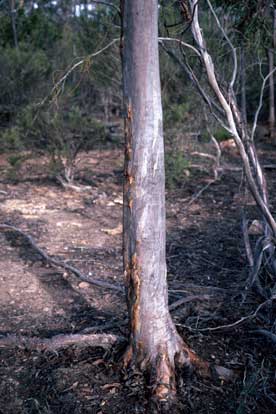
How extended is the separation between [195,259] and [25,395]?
2706mm

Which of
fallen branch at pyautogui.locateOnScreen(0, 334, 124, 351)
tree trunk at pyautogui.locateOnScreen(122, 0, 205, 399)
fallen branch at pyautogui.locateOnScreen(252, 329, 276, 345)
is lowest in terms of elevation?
fallen branch at pyautogui.locateOnScreen(252, 329, 276, 345)

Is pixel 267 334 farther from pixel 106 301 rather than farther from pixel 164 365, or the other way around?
pixel 106 301

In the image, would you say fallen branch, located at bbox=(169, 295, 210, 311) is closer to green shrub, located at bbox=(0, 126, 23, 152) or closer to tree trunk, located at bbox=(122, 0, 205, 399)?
tree trunk, located at bbox=(122, 0, 205, 399)

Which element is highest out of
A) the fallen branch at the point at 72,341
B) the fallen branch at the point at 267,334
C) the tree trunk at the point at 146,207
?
the tree trunk at the point at 146,207


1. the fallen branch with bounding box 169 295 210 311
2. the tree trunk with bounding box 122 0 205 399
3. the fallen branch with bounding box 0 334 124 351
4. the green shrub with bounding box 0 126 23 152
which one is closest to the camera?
the tree trunk with bounding box 122 0 205 399

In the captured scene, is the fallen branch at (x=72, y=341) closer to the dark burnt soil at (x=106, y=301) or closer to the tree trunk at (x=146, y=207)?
the dark burnt soil at (x=106, y=301)

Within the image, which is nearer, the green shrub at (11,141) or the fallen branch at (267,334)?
the fallen branch at (267,334)

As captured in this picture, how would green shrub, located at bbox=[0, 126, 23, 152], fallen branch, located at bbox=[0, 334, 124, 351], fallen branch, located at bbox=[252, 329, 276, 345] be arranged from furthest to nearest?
1. green shrub, located at bbox=[0, 126, 23, 152]
2. fallen branch, located at bbox=[252, 329, 276, 345]
3. fallen branch, located at bbox=[0, 334, 124, 351]

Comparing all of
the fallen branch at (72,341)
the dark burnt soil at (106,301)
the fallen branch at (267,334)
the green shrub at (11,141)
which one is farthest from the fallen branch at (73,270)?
the green shrub at (11,141)

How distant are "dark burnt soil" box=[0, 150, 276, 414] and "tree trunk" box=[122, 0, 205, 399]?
6.7 inches

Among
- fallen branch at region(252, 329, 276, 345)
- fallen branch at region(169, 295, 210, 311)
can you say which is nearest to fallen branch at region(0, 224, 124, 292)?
fallen branch at region(169, 295, 210, 311)

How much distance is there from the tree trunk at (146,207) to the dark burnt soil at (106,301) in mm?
170

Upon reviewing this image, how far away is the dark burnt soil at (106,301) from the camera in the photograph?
329 centimetres

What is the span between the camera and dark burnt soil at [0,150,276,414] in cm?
329
